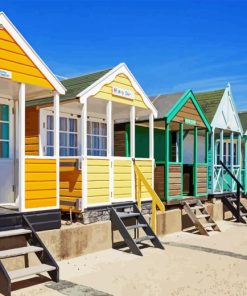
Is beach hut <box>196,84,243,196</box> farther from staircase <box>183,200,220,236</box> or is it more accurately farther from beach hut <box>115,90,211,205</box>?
staircase <box>183,200,220,236</box>

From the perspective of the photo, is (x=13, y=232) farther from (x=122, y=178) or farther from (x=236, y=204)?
(x=236, y=204)

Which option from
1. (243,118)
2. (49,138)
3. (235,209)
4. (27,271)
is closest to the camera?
(27,271)

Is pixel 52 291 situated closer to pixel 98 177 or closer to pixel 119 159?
pixel 98 177

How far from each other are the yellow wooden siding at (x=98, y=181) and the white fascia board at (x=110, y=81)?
4.88 feet

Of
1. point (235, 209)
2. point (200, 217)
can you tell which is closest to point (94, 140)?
point (200, 217)

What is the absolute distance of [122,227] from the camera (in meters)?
8.56

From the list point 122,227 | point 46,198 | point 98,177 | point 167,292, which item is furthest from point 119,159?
point 167,292

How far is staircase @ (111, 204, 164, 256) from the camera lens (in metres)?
8.34

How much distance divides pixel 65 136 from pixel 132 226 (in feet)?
10.2

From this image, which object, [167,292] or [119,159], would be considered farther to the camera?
[119,159]

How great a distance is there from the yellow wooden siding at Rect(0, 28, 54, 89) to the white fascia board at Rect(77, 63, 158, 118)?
1347 mm

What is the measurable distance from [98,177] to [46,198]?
69.9 inches

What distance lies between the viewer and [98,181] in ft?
29.3

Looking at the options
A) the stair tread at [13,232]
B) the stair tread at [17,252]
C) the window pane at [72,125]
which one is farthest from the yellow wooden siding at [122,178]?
the stair tread at [17,252]
